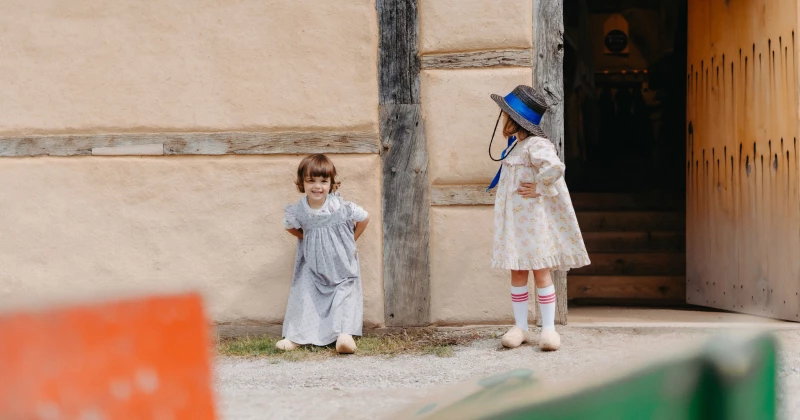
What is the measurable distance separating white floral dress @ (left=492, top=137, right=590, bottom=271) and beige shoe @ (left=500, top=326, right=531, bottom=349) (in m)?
0.37

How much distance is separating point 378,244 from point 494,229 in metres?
0.72

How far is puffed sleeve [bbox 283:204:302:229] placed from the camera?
4691 mm

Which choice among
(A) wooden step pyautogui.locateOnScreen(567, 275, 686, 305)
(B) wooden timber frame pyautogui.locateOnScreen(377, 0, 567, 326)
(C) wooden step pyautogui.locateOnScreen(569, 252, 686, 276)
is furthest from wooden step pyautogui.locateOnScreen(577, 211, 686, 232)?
(B) wooden timber frame pyautogui.locateOnScreen(377, 0, 567, 326)

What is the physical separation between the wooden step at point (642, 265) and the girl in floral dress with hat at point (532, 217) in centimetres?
298

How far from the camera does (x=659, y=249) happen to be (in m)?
7.66

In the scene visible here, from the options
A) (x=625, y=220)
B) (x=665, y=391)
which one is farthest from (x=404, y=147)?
(x=665, y=391)

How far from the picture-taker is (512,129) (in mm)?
4473

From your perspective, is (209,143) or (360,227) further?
(209,143)

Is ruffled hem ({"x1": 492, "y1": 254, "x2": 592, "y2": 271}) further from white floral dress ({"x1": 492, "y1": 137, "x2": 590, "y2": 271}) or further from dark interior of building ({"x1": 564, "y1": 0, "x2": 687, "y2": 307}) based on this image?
dark interior of building ({"x1": 564, "y1": 0, "x2": 687, "y2": 307})

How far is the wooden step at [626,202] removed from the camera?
27.5 ft

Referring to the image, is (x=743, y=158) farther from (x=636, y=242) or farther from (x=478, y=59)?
(x=636, y=242)

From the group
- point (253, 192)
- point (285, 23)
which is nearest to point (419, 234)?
point (253, 192)

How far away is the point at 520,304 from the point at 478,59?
1468 mm

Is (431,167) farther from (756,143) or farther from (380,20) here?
(756,143)
